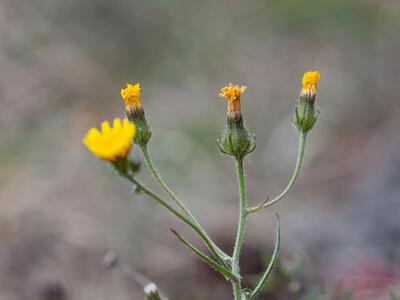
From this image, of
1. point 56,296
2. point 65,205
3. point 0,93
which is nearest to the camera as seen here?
point 56,296

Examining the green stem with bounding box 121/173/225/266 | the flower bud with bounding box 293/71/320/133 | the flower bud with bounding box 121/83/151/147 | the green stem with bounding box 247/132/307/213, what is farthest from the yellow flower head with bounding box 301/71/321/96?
the green stem with bounding box 121/173/225/266

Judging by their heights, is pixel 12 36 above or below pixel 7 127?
above

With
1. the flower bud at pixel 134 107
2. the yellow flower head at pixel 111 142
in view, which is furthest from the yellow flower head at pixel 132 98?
the yellow flower head at pixel 111 142

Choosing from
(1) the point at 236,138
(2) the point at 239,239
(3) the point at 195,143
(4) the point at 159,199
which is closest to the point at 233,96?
(1) the point at 236,138

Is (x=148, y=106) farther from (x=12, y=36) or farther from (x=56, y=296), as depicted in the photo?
(x=56, y=296)

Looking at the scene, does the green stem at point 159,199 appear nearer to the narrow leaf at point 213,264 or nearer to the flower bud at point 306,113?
the narrow leaf at point 213,264

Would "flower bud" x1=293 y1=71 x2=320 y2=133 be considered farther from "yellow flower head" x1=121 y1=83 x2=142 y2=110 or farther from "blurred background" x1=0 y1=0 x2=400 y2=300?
"blurred background" x1=0 y1=0 x2=400 y2=300

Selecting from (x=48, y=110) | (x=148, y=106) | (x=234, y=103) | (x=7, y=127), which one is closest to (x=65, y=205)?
(x=7, y=127)
